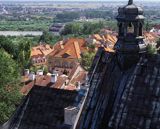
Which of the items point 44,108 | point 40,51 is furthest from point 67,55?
point 44,108

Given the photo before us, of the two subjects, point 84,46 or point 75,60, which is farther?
point 84,46

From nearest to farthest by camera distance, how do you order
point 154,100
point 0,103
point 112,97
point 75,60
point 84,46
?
point 154,100, point 112,97, point 0,103, point 75,60, point 84,46

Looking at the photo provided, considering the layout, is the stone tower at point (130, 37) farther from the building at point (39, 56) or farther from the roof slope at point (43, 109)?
the building at point (39, 56)

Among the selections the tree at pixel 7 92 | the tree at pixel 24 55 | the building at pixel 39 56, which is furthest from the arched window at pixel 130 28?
the building at pixel 39 56

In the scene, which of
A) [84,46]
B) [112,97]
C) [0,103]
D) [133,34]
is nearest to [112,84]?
[112,97]

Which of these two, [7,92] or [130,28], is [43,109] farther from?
[7,92]

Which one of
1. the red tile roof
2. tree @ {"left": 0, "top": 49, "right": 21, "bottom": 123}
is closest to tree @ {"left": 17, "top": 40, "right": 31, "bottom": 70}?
the red tile roof

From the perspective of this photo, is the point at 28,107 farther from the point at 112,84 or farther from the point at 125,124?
the point at 125,124
